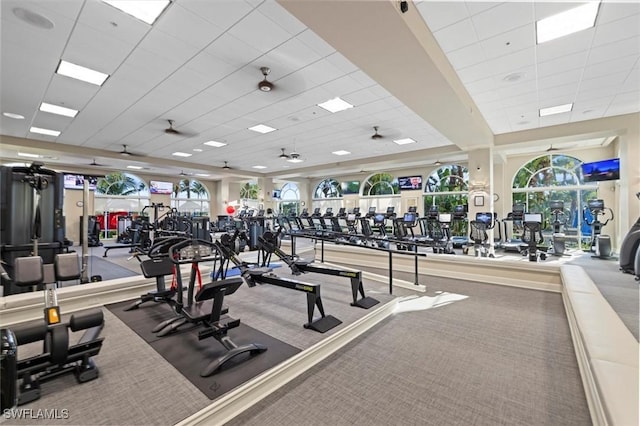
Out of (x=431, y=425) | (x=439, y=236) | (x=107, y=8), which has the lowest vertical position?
(x=431, y=425)

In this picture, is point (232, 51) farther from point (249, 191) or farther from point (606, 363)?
point (249, 191)

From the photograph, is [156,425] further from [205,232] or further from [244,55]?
[205,232]

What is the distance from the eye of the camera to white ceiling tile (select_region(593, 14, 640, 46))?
352 cm

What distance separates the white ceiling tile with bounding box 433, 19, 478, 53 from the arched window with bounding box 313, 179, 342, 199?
13.7m

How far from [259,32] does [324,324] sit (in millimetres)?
3764

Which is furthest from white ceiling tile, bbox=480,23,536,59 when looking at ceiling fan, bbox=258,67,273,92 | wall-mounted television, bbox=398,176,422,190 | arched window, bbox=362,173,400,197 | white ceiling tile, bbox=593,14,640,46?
arched window, bbox=362,173,400,197

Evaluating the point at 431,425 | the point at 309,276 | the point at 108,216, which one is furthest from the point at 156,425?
the point at 108,216

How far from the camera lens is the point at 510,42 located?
392cm

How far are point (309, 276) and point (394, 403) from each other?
3644mm

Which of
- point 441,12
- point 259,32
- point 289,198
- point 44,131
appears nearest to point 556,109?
point 441,12

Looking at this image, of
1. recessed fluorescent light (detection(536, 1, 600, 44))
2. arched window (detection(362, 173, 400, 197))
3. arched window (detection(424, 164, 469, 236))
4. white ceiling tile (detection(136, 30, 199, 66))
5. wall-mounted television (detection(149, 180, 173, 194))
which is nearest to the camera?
recessed fluorescent light (detection(536, 1, 600, 44))

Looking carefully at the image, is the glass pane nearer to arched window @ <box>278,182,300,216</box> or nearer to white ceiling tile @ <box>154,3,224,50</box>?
white ceiling tile @ <box>154,3,224,50</box>

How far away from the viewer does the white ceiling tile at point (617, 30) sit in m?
3.52

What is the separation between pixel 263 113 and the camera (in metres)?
6.53
